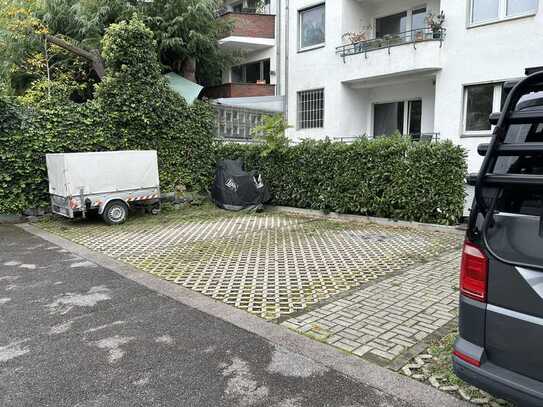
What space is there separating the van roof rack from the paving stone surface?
1.91 m

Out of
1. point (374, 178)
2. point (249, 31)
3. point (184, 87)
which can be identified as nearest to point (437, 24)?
point (374, 178)

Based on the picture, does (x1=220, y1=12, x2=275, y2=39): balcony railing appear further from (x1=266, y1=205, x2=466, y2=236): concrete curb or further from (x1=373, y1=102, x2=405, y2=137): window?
(x1=266, y1=205, x2=466, y2=236): concrete curb

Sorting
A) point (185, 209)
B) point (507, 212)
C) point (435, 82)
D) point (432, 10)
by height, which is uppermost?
point (432, 10)

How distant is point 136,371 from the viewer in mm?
3371

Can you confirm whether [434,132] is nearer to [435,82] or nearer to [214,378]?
[435,82]

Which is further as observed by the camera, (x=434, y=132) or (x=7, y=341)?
(x=434, y=132)

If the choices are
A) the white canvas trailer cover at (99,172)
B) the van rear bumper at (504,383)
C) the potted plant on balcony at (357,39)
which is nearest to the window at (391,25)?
the potted plant on balcony at (357,39)

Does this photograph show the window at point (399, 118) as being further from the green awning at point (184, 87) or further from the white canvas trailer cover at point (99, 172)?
the white canvas trailer cover at point (99, 172)

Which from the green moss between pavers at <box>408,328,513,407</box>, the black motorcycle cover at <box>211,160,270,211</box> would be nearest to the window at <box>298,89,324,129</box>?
the black motorcycle cover at <box>211,160,270,211</box>

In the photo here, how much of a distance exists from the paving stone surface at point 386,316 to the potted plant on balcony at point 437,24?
9.33 m

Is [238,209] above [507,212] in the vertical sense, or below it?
below

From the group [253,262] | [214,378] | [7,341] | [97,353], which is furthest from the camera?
[253,262]

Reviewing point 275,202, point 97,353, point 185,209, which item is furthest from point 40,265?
point 275,202

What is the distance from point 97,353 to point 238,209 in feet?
28.2
